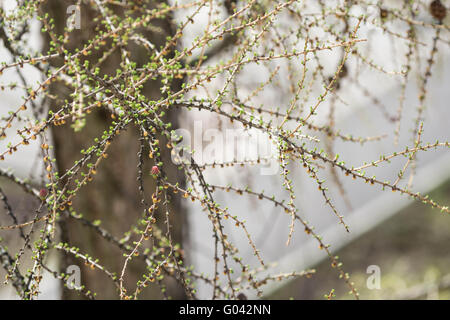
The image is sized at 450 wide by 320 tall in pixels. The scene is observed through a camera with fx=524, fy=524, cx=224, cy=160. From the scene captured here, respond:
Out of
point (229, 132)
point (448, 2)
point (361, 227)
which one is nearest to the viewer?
point (448, 2)

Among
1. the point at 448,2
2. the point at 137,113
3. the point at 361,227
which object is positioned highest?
the point at 361,227

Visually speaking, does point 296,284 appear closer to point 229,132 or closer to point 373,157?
point 373,157

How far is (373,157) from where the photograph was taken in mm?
7688

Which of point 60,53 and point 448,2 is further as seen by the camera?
point 448,2

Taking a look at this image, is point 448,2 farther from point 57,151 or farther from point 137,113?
point 57,151

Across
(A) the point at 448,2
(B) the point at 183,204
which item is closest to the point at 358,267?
(B) the point at 183,204

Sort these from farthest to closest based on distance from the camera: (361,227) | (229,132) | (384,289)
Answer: (361,227) → (384,289) → (229,132)

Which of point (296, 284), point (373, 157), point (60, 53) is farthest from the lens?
point (373, 157)

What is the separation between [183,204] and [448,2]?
1.51 meters

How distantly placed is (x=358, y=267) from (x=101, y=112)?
4.45 meters

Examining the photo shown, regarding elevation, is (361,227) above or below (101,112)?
above
